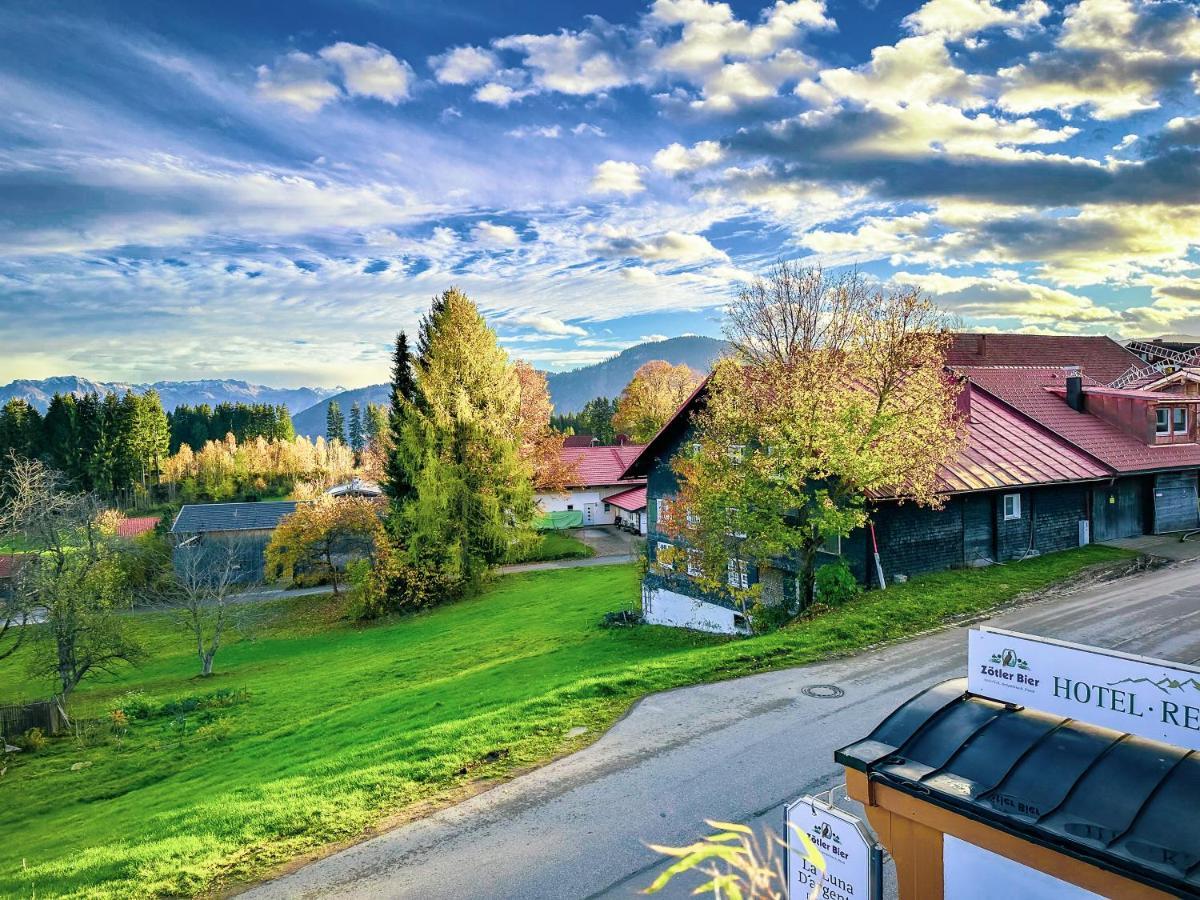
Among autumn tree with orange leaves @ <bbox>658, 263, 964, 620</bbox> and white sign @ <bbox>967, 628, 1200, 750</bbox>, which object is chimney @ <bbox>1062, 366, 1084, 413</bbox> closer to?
autumn tree with orange leaves @ <bbox>658, 263, 964, 620</bbox>

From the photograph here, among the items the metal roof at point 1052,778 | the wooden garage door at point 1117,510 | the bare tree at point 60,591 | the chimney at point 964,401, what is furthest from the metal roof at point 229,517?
the metal roof at point 1052,778

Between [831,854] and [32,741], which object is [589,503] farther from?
[831,854]

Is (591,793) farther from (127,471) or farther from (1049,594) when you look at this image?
(127,471)

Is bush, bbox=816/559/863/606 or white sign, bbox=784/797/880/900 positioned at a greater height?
white sign, bbox=784/797/880/900

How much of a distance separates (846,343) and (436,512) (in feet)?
80.3

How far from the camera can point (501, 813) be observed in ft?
31.5


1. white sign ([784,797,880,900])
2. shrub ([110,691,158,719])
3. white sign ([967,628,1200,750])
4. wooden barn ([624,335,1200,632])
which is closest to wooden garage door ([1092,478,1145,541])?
wooden barn ([624,335,1200,632])

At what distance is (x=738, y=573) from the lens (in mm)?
21562

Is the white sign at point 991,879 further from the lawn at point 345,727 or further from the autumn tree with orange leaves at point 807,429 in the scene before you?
the autumn tree with orange leaves at point 807,429

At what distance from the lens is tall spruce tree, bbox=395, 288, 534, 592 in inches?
1508

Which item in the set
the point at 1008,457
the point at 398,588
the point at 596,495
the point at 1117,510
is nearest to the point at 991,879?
the point at 1008,457

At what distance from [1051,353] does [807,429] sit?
43522 mm

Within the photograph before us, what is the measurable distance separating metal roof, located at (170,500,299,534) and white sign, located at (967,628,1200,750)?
5737 centimetres

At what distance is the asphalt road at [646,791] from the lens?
8188 millimetres
